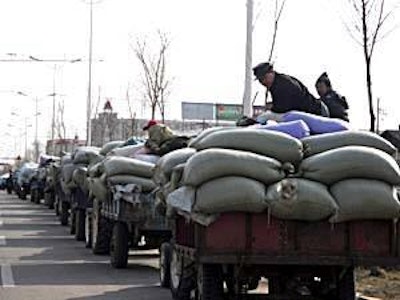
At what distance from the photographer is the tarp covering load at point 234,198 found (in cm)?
1027

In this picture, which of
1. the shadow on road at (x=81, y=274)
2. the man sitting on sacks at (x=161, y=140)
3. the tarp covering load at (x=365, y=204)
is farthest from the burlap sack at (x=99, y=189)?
the tarp covering load at (x=365, y=204)

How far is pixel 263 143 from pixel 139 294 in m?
4.67

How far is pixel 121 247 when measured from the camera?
17.9m

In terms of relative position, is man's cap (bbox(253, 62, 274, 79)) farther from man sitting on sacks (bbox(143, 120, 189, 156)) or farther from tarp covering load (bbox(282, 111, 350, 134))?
man sitting on sacks (bbox(143, 120, 189, 156))

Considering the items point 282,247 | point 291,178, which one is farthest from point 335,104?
Result: point 282,247

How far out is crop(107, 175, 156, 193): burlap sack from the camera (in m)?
16.9

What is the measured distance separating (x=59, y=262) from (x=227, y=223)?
968 centimetres

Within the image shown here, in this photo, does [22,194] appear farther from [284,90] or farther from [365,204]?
[365,204]

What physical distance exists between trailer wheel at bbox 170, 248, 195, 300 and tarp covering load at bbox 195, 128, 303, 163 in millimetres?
2264

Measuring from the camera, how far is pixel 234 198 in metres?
10.3

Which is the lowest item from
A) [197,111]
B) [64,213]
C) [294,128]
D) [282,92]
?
[64,213]

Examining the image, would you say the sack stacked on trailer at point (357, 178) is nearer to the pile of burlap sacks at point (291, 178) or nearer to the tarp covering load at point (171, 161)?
the pile of burlap sacks at point (291, 178)

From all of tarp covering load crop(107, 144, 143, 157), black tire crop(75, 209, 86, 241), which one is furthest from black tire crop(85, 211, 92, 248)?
tarp covering load crop(107, 144, 143, 157)

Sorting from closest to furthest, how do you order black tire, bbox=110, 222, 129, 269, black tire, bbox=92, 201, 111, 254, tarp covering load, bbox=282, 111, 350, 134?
tarp covering load, bbox=282, 111, 350, 134 → black tire, bbox=110, 222, 129, 269 → black tire, bbox=92, 201, 111, 254
